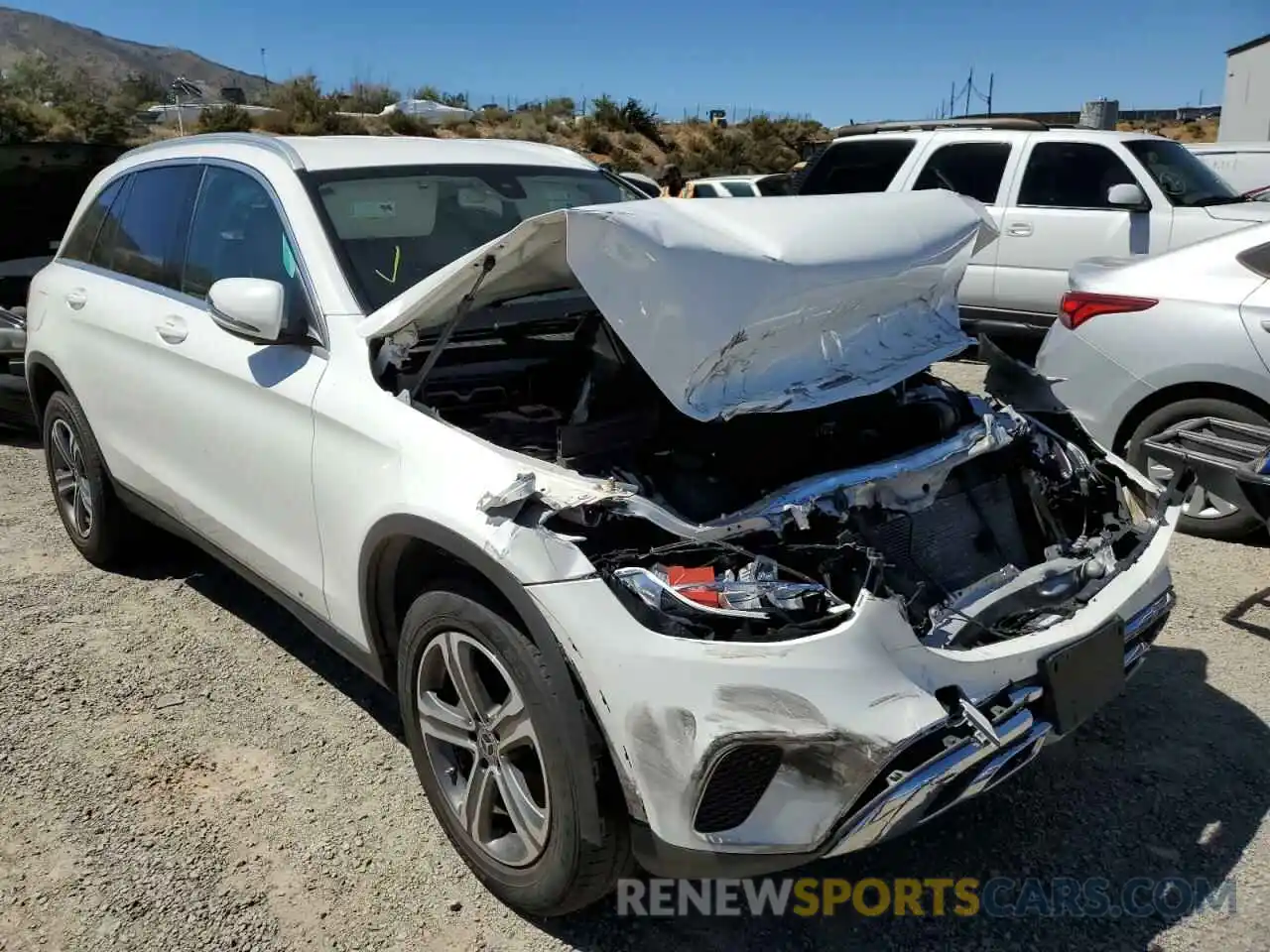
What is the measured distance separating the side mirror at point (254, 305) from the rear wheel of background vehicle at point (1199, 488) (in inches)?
143

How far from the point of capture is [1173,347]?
4773 mm

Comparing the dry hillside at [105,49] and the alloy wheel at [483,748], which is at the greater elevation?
the dry hillside at [105,49]

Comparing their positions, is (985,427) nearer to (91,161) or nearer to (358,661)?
(358,661)

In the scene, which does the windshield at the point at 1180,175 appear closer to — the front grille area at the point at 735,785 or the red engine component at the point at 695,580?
the red engine component at the point at 695,580

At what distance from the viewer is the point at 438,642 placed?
2.66 metres

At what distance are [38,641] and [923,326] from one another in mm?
3629

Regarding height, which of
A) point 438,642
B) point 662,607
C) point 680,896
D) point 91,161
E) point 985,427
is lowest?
point 680,896

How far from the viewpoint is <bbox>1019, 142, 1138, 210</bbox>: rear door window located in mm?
8250

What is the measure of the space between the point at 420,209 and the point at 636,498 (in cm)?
178

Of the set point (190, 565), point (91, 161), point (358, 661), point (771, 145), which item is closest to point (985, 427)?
point (358, 661)

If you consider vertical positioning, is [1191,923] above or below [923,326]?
below

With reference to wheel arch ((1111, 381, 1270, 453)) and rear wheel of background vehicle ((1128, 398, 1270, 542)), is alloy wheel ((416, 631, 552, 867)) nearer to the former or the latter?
rear wheel of background vehicle ((1128, 398, 1270, 542))

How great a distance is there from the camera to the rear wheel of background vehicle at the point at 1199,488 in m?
4.68

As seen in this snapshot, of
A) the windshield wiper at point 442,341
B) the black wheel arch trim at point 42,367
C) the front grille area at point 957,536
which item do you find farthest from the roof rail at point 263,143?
the front grille area at point 957,536
